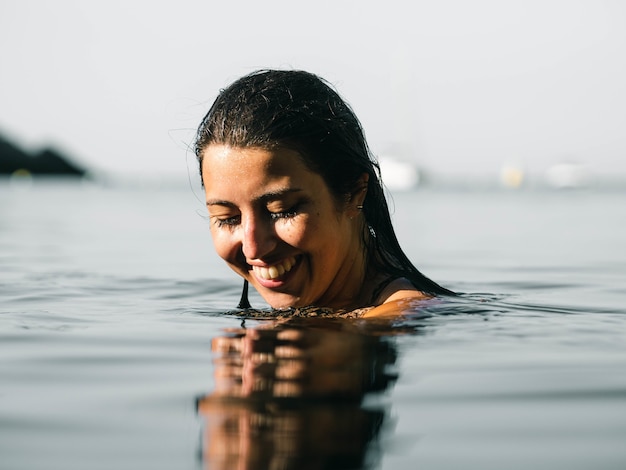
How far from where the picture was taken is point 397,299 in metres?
4.35

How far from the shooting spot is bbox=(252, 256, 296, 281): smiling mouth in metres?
4.09

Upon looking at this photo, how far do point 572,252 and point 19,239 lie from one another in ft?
23.2

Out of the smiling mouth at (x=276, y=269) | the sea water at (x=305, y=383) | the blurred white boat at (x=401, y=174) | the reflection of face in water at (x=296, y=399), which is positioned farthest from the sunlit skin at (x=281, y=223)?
the blurred white boat at (x=401, y=174)

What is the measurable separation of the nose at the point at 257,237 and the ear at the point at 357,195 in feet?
1.58

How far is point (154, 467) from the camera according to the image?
2023 millimetres

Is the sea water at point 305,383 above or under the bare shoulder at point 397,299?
under

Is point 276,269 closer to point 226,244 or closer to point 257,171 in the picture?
point 226,244

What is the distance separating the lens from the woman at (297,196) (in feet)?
13.0

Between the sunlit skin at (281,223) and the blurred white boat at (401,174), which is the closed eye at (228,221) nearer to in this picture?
the sunlit skin at (281,223)

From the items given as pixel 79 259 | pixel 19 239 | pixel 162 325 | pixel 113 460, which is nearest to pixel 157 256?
pixel 79 259

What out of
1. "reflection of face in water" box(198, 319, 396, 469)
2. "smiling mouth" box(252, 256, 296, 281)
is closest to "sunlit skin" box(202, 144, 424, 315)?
"smiling mouth" box(252, 256, 296, 281)

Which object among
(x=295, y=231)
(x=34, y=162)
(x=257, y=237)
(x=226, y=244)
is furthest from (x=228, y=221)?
(x=34, y=162)

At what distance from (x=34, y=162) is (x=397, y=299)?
4292 inches

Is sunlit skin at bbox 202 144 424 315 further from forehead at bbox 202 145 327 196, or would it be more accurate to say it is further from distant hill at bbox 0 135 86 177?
distant hill at bbox 0 135 86 177
